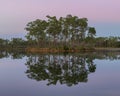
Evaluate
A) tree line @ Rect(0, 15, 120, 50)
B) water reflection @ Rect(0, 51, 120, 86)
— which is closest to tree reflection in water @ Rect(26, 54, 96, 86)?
water reflection @ Rect(0, 51, 120, 86)

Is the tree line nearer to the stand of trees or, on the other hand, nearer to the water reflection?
the stand of trees

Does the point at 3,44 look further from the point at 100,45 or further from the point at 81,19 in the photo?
the point at 81,19

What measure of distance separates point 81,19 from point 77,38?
4.16m

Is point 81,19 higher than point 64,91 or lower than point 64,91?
higher

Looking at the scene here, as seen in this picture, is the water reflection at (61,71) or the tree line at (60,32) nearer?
the water reflection at (61,71)

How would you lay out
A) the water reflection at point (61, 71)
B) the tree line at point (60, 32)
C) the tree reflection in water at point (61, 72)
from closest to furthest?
the tree reflection in water at point (61, 72), the water reflection at point (61, 71), the tree line at point (60, 32)

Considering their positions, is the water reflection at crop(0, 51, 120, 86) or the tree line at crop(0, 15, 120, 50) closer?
the water reflection at crop(0, 51, 120, 86)

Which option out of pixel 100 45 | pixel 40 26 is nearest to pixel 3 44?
pixel 100 45

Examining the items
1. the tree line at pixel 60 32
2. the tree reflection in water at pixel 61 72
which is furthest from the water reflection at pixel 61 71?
the tree line at pixel 60 32

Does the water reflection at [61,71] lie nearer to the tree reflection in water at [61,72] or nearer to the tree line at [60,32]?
the tree reflection in water at [61,72]

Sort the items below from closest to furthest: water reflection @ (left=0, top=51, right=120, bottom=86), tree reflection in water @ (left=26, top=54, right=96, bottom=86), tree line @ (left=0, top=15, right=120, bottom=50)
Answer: tree reflection in water @ (left=26, top=54, right=96, bottom=86) → water reflection @ (left=0, top=51, right=120, bottom=86) → tree line @ (left=0, top=15, right=120, bottom=50)

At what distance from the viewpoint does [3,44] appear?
85.2m

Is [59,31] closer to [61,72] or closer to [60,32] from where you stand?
[60,32]

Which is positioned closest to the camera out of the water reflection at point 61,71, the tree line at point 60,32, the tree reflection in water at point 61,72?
the tree reflection in water at point 61,72
